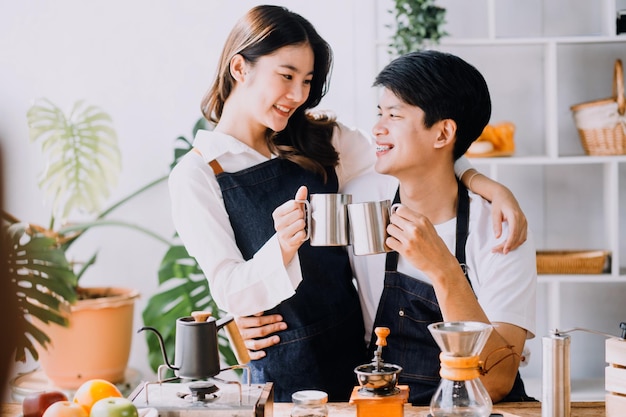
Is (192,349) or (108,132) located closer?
(192,349)

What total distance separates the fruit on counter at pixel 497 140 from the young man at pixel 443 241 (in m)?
1.31

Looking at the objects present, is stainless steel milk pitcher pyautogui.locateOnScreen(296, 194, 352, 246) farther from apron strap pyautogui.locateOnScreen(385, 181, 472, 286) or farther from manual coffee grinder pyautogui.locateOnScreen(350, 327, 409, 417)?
apron strap pyautogui.locateOnScreen(385, 181, 472, 286)

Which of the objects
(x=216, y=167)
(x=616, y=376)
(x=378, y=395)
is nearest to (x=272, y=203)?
(x=216, y=167)

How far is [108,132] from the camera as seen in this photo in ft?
12.2

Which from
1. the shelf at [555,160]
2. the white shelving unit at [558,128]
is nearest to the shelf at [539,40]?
the white shelving unit at [558,128]

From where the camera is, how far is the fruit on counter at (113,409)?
1223 millimetres

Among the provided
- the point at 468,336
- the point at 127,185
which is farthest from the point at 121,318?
the point at 468,336

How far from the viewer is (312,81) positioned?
2.09 metres

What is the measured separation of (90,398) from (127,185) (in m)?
2.70

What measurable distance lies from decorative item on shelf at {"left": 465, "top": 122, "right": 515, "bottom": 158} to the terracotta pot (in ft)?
5.77

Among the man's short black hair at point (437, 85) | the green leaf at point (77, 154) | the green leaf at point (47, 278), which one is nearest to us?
the man's short black hair at point (437, 85)

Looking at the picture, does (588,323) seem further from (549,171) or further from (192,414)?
(192,414)

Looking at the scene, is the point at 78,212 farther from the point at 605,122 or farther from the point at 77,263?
the point at 605,122

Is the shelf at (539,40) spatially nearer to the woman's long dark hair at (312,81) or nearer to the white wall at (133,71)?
the white wall at (133,71)
